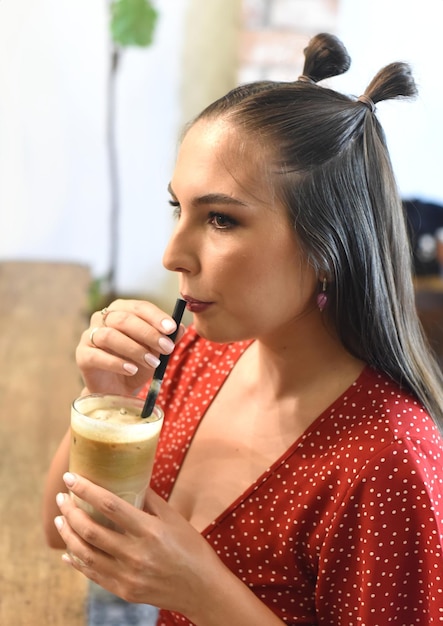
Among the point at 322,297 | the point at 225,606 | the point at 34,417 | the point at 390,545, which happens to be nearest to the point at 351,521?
the point at 390,545

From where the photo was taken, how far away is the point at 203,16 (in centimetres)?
381

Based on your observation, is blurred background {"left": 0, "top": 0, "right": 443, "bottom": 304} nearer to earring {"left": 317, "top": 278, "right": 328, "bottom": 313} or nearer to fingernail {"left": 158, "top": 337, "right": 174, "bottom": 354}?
earring {"left": 317, "top": 278, "right": 328, "bottom": 313}

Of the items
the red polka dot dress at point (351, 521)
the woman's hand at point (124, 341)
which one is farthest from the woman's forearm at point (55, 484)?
the red polka dot dress at point (351, 521)

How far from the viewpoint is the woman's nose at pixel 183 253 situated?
3.28ft

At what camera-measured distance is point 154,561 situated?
915 mm

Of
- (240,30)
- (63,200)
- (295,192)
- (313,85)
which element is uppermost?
(240,30)

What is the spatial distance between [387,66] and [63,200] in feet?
10.4

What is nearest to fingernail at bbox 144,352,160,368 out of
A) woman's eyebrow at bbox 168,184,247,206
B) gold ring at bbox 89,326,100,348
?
gold ring at bbox 89,326,100,348

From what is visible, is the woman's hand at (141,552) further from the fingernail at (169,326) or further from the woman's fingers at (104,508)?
the fingernail at (169,326)

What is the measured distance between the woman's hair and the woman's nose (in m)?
0.13

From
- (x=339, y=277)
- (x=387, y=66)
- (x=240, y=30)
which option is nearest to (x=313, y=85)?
(x=387, y=66)

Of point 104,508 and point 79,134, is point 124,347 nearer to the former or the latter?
point 104,508

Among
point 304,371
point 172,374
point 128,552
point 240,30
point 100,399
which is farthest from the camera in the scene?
point 240,30

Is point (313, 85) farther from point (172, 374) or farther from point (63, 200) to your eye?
point (63, 200)
